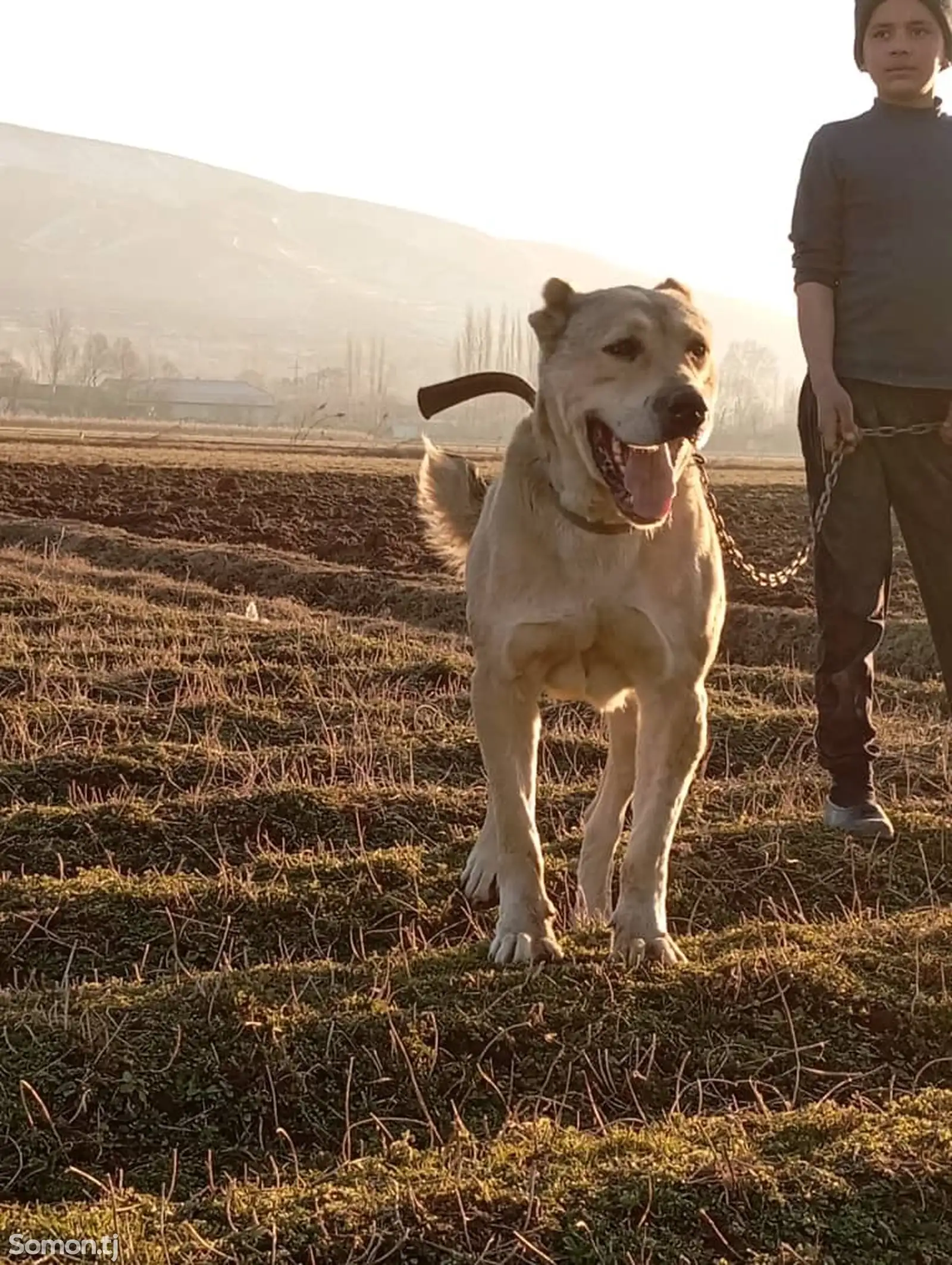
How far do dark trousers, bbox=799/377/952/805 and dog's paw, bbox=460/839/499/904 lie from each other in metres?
1.60

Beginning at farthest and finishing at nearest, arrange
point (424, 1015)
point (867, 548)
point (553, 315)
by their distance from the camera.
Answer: point (867, 548) → point (553, 315) → point (424, 1015)

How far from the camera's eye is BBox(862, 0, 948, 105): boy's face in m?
5.18

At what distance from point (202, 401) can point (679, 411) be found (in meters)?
146

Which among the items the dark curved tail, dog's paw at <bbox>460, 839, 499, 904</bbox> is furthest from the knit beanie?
dog's paw at <bbox>460, 839, 499, 904</bbox>

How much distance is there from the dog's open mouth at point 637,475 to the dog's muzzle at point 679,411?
0.12m

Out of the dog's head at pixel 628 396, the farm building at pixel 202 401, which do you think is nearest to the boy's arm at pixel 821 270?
the dog's head at pixel 628 396

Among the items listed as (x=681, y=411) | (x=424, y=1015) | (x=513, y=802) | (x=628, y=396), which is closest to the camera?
(x=424, y=1015)

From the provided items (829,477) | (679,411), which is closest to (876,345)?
(829,477)

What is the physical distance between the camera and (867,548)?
5590mm

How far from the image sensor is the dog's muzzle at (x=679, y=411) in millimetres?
4273

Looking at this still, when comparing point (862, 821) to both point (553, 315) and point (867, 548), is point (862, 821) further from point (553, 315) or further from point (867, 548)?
point (553, 315)

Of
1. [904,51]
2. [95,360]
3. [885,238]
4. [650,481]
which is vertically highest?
[95,360]

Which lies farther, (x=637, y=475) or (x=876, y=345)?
(x=876, y=345)
